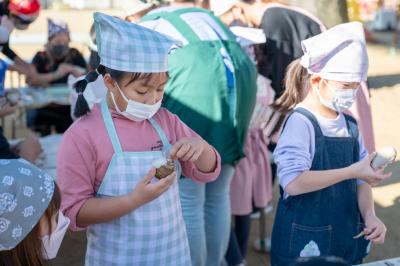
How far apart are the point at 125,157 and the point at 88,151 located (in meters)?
0.12

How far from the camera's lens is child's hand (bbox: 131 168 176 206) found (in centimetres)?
176

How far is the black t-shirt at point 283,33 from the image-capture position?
11.3 ft

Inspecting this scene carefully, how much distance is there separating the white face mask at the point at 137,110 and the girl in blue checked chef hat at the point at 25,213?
39 cm

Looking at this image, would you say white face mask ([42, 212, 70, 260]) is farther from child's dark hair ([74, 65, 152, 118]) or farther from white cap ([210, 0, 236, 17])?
white cap ([210, 0, 236, 17])

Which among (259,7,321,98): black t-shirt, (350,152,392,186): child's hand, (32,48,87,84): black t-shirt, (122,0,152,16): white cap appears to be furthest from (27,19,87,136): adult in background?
(350,152,392,186): child's hand

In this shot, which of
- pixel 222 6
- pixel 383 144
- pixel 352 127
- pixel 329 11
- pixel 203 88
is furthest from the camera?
pixel 329 11

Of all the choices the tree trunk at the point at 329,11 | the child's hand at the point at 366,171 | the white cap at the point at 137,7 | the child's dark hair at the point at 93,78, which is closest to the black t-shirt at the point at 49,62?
the white cap at the point at 137,7

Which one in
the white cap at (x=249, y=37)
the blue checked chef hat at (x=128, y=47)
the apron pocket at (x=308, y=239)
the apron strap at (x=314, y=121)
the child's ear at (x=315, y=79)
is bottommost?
the apron pocket at (x=308, y=239)

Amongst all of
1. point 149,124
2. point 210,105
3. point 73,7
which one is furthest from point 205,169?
point 73,7

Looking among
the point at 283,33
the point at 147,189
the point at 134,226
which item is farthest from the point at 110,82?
the point at 283,33

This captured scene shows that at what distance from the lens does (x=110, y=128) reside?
6.17 ft

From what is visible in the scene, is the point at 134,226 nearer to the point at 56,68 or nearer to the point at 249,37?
the point at 249,37

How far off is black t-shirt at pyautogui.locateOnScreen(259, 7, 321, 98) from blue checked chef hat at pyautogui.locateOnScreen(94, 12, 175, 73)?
1795 mm

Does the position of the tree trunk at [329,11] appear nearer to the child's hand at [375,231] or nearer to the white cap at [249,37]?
the white cap at [249,37]
